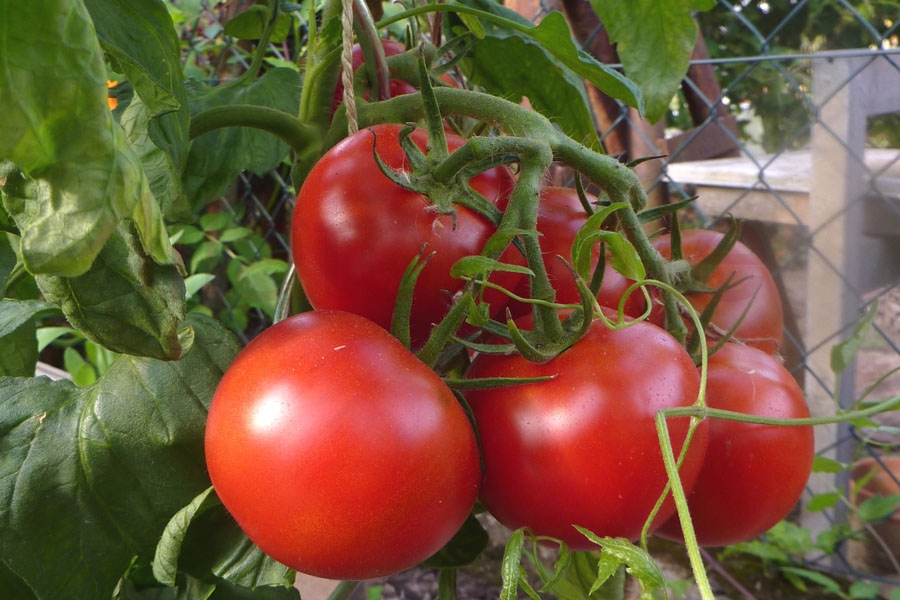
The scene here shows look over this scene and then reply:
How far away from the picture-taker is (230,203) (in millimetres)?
1671

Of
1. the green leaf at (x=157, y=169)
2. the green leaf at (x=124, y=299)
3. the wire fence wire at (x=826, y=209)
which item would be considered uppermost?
the green leaf at (x=157, y=169)

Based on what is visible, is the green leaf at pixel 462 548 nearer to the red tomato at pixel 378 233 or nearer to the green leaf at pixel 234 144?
the red tomato at pixel 378 233

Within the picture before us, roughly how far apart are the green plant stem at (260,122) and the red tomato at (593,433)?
0.19 metres

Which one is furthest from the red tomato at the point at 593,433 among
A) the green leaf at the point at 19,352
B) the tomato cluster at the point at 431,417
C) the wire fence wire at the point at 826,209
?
the wire fence wire at the point at 826,209

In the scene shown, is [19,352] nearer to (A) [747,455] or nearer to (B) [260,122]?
(B) [260,122]

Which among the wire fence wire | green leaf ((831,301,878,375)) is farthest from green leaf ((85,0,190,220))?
the wire fence wire

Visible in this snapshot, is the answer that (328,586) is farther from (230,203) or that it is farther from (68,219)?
(230,203)

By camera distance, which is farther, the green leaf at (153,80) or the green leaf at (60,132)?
the green leaf at (153,80)

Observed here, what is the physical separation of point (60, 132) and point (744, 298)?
0.34m

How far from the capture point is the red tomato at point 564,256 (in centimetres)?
38

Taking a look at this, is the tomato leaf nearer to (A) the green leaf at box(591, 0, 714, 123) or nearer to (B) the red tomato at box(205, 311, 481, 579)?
(A) the green leaf at box(591, 0, 714, 123)

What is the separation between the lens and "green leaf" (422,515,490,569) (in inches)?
17.8

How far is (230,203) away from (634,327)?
145 centimetres

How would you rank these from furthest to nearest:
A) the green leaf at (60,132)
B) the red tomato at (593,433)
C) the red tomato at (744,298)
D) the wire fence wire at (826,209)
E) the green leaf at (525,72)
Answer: the wire fence wire at (826,209), the green leaf at (525,72), the red tomato at (744,298), the red tomato at (593,433), the green leaf at (60,132)
